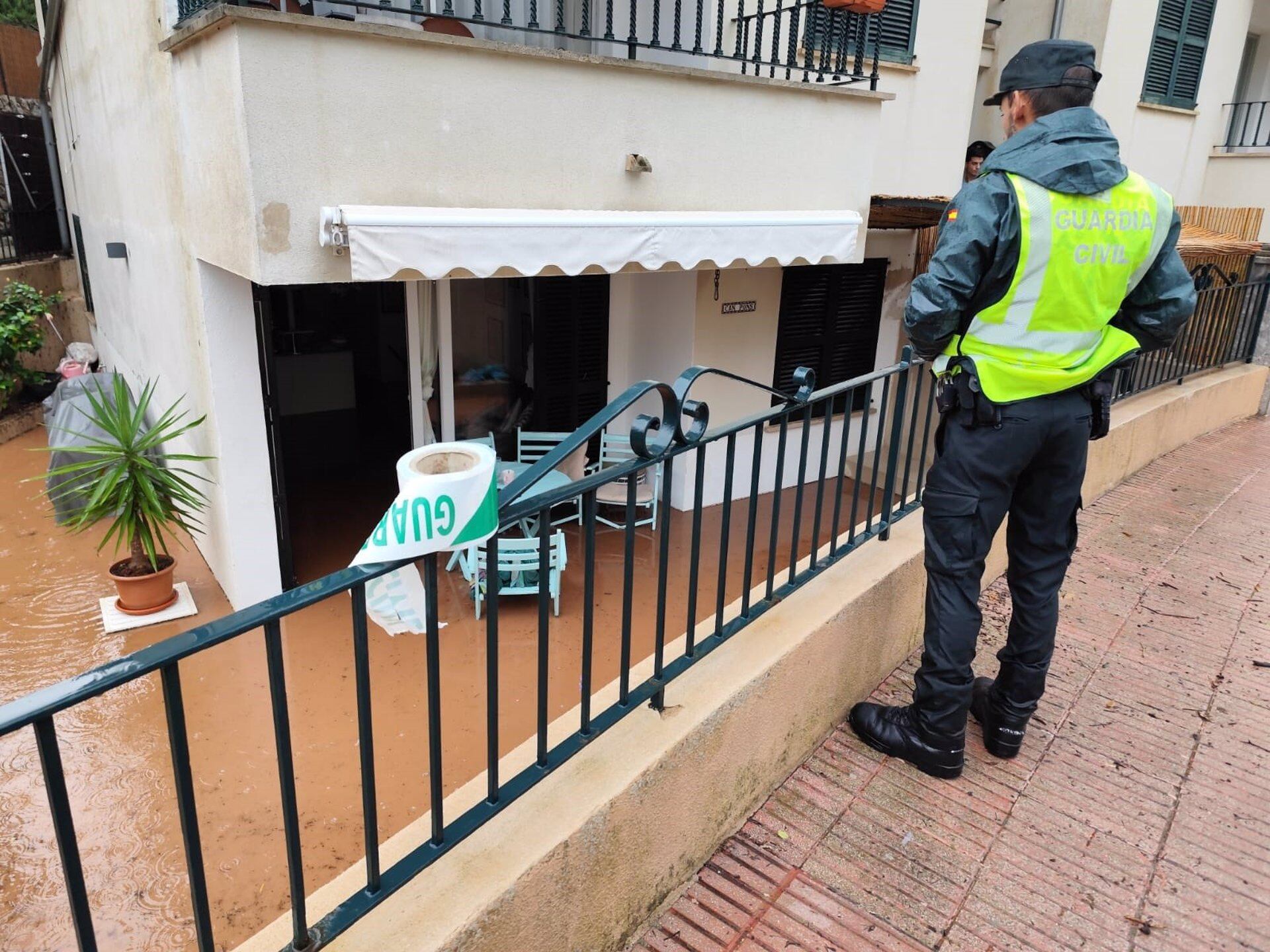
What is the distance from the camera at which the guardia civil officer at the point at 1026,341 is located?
2504mm

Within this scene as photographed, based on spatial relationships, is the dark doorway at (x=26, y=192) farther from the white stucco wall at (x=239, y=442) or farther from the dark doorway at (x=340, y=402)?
the white stucco wall at (x=239, y=442)

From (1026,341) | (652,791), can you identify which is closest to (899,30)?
→ (1026,341)

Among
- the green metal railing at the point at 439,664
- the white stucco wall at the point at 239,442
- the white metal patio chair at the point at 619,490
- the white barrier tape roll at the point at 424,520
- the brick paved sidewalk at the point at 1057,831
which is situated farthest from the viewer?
the white metal patio chair at the point at 619,490

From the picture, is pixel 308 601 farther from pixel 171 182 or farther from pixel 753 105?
pixel 753 105

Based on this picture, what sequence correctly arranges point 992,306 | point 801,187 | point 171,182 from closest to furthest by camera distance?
point 992,306
point 171,182
point 801,187

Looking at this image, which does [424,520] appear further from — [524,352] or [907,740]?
[524,352]

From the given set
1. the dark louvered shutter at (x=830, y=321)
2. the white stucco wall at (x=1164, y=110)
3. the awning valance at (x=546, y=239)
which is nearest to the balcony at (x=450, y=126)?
the awning valance at (x=546, y=239)

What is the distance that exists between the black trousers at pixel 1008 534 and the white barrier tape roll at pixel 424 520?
1700 millimetres

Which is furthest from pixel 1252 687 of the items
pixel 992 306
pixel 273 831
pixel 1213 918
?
pixel 273 831

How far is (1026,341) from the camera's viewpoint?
8.49 ft

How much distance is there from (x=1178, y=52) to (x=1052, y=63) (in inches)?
418

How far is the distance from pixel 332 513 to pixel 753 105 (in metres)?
4.69

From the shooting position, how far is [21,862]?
142 inches

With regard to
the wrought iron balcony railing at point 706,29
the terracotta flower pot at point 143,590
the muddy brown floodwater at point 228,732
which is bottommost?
the muddy brown floodwater at point 228,732
